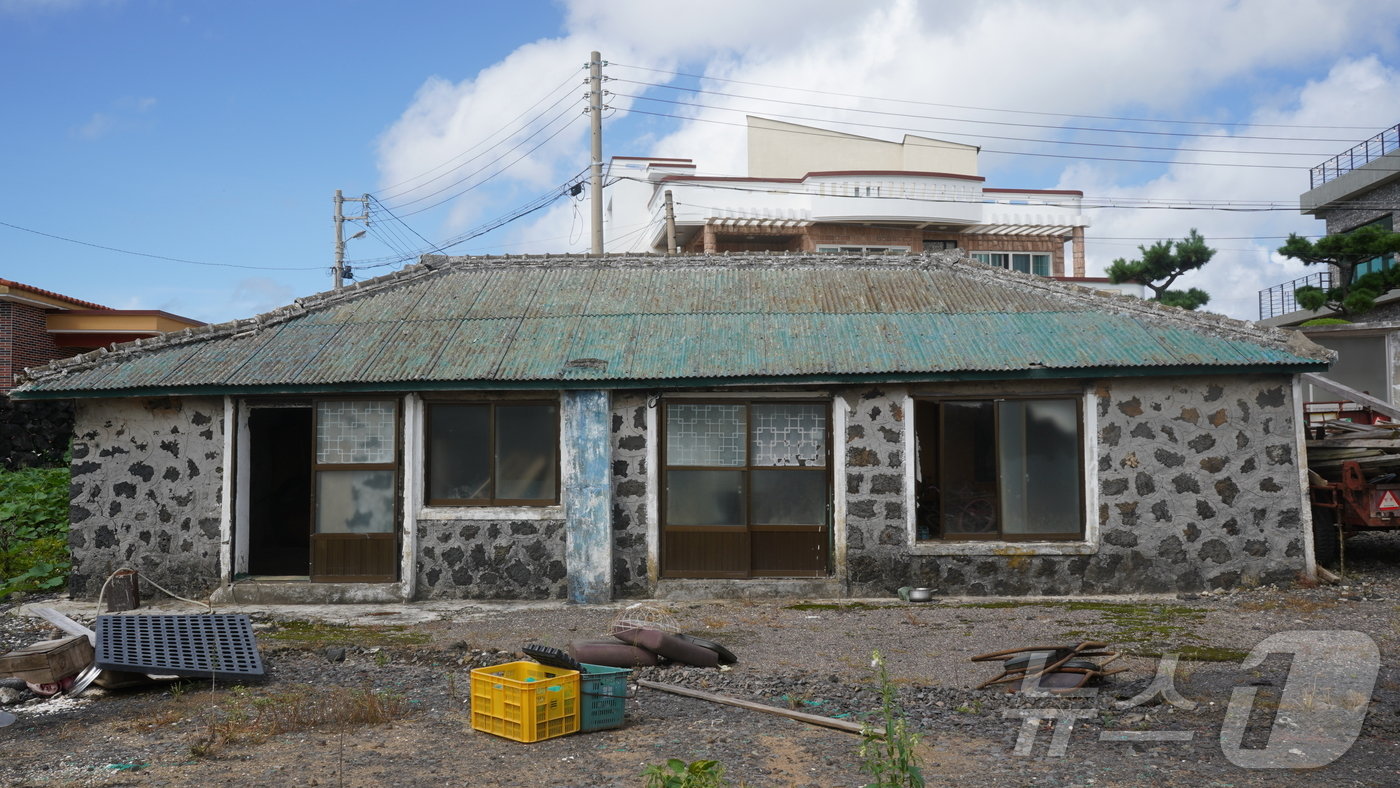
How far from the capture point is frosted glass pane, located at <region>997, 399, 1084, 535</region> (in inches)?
464

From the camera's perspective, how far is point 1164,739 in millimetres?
6047

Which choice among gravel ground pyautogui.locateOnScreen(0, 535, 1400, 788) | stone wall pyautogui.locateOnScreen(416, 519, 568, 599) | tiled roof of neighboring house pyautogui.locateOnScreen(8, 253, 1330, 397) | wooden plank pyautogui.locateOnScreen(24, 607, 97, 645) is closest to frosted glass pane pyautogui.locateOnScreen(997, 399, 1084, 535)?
tiled roof of neighboring house pyautogui.locateOnScreen(8, 253, 1330, 397)

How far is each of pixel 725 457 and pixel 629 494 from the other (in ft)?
3.82

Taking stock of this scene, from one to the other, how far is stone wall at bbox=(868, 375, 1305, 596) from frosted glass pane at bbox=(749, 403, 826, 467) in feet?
4.17

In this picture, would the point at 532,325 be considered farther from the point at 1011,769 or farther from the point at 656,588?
the point at 1011,769

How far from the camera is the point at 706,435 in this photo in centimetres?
1202

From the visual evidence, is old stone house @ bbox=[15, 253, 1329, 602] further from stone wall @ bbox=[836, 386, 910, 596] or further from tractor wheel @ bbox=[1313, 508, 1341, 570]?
tractor wheel @ bbox=[1313, 508, 1341, 570]

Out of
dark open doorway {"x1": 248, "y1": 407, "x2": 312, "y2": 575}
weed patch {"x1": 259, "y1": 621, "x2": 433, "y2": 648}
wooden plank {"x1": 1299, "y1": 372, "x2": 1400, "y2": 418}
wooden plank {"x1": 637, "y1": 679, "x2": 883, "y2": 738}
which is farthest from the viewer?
dark open doorway {"x1": 248, "y1": 407, "x2": 312, "y2": 575}

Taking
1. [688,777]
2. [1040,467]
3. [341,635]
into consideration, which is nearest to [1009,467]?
[1040,467]

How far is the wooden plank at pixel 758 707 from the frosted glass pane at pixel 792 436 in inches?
181

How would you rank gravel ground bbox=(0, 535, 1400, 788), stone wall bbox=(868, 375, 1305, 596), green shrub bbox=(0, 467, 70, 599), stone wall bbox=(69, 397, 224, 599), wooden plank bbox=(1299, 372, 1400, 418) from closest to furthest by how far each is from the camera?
gravel ground bbox=(0, 535, 1400, 788)
stone wall bbox=(868, 375, 1305, 596)
stone wall bbox=(69, 397, 224, 599)
green shrub bbox=(0, 467, 70, 599)
wooden plank bbox=(1299, 372, 1400, 418)

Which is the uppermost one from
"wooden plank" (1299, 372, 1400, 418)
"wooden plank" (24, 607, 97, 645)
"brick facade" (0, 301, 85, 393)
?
"brick facade" (0, 301, 85, 393)

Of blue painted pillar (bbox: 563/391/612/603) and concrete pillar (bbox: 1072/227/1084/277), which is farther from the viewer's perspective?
concrete pillar (bbox: 1072/227/1084/277)

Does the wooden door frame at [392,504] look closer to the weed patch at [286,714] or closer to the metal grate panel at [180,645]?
the metal grate panel at [180,645]
